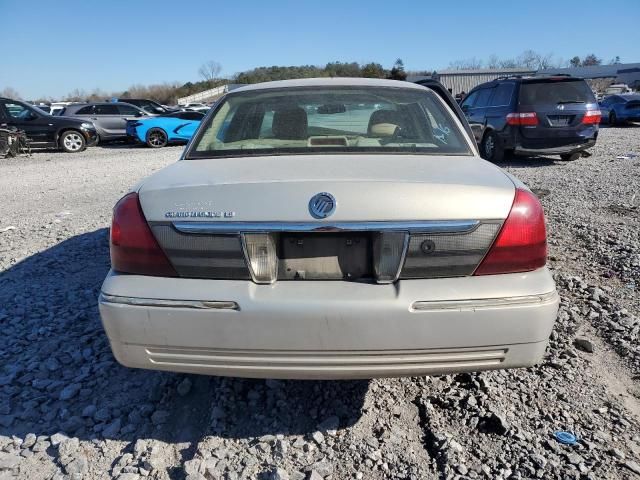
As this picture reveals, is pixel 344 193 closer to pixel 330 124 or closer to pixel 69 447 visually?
pixel 330 124

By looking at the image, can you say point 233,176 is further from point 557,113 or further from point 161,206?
point 557,113

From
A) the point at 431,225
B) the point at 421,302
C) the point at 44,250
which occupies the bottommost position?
the point at 44,250

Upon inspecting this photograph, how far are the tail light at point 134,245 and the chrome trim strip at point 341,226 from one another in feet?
0.79

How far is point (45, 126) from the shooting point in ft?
52.5

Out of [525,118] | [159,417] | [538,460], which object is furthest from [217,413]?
[525,118]

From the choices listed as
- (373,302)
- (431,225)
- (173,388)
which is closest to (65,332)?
(173,388)

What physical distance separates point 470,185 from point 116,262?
5.07ft

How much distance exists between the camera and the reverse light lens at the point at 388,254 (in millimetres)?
2027

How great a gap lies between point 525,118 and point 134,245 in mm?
9446

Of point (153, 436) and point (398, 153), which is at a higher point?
point (398, 153)

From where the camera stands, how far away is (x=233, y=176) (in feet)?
7.20

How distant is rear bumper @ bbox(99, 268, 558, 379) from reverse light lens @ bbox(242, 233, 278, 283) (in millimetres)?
52

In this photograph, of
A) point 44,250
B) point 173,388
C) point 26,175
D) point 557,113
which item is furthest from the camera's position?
point 26,175

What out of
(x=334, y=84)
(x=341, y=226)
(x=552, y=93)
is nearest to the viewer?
(x=341, y=226)
